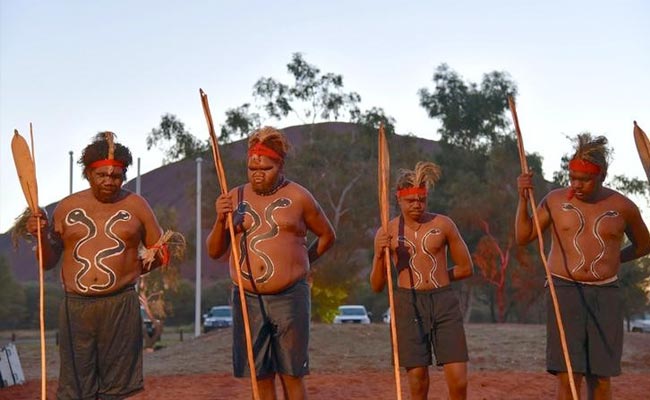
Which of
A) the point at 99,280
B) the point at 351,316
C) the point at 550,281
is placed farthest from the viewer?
the point at 351,316

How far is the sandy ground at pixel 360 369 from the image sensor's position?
13711 mm

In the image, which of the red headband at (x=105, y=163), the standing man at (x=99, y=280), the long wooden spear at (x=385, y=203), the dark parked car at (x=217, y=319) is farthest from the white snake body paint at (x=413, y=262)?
the dark parked car at (x=217, y=319)

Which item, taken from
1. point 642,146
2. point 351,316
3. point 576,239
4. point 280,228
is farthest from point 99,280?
point 351,316

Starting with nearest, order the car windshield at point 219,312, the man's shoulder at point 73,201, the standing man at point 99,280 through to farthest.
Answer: the standing man at point 99,280 < the man's shoulder at point 73,201 < the car windshield at point 219,312

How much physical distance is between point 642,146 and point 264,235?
302 cm

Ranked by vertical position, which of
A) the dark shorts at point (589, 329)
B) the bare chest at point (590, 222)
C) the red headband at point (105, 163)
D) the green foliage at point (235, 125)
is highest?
the green foliage at point (235, 125)

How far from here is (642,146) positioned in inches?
325

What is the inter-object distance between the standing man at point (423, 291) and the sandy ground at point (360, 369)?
4339mm

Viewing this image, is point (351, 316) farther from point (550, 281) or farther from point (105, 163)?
point (105, 163)

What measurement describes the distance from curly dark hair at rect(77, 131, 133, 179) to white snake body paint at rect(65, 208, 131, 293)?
34 centimetres

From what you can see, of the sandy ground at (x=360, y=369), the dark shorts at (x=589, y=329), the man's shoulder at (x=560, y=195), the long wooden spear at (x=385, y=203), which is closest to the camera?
the long wooden spear at (x=385, y=203)

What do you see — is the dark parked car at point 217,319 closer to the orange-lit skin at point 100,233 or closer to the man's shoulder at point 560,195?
the man's shoulder at point 560,195

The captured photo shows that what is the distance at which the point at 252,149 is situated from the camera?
760 cm

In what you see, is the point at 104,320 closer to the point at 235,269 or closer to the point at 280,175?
the point at 235,269
